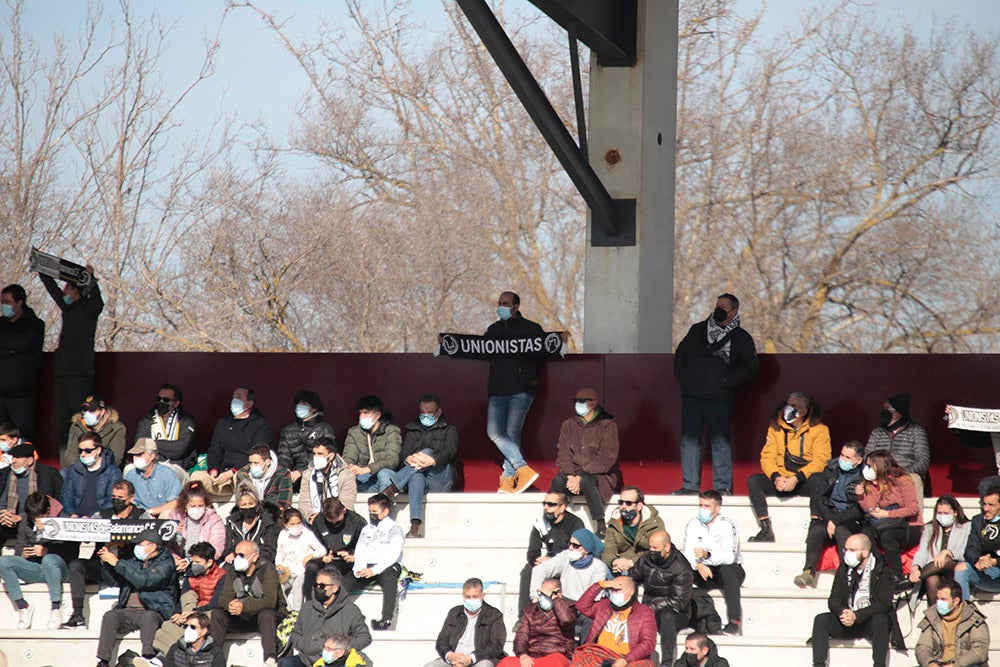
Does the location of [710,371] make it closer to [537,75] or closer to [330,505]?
[330,505]

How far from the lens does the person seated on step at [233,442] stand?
13.5 metres

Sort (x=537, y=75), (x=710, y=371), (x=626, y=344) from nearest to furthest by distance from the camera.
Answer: (x=710, y=371) < (x=626, y=344) < (x=537, y=75)

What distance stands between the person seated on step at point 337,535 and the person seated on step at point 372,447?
2.97 feet

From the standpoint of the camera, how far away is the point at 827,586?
1190 centimetres

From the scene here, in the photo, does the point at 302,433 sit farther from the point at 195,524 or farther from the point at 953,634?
the point at 953,634

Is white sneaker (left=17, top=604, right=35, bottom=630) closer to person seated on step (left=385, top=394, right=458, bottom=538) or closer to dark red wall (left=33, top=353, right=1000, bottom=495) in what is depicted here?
dark red wall (left=33, top=353, right=1000, bottom=495)

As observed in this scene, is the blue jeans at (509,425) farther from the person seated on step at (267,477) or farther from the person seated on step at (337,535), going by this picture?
the person seated on step at (267,477)

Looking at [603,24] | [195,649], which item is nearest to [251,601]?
[195,649]

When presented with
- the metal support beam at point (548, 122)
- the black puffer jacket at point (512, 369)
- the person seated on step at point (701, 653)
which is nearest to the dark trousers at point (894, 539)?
the person seated on step at point (701, 653)

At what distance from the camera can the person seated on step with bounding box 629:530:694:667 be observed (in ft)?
35.9

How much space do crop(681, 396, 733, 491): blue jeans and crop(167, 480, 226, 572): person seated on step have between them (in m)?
4.55

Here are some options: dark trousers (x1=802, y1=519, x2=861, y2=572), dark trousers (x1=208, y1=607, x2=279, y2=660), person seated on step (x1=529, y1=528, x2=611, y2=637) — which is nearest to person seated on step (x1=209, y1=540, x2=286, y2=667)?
dark trousers (x1=208, y1=607, x2=279, y2=660)

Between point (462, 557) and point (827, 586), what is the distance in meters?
3.36

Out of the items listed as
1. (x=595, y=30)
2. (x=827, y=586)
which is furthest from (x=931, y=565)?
(x=595, y=30)
